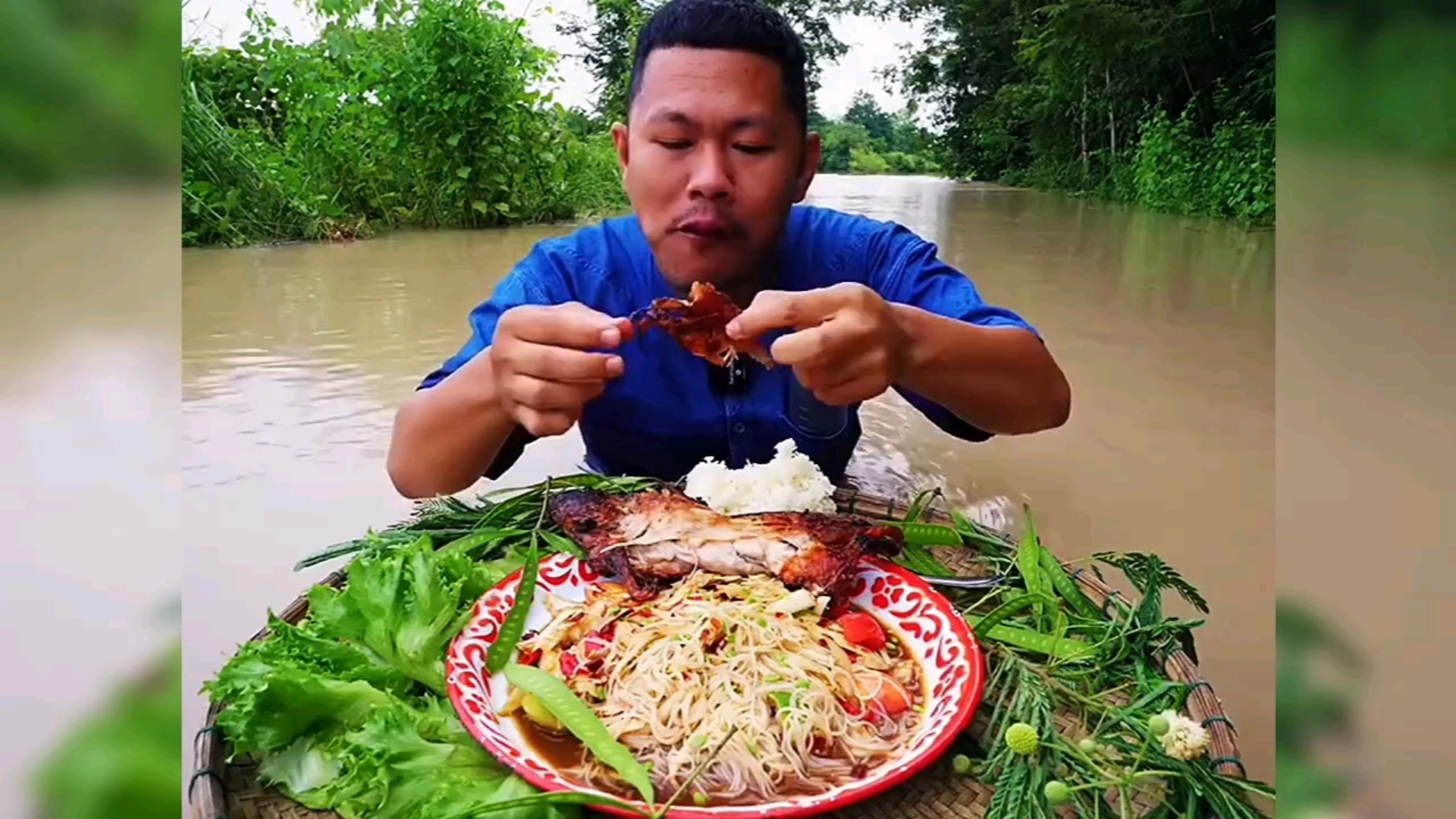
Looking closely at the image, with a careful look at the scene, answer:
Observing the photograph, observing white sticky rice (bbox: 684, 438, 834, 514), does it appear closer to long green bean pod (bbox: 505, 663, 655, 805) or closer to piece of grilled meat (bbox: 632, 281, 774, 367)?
piece of grilled meat (bbox: 632, 281, 774, 367)

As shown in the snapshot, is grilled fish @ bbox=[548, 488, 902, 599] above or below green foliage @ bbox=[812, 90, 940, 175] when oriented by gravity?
below

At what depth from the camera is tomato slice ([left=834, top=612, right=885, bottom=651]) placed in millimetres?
986

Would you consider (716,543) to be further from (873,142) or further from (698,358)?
(873,142)

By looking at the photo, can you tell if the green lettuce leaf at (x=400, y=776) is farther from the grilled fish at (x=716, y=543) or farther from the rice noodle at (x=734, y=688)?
the grilled fish at (x=716, y=543)

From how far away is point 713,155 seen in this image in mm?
1214

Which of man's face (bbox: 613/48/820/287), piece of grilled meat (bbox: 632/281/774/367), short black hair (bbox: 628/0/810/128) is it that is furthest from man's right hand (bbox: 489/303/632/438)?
short black hair (bbox: 628/0/810/128)

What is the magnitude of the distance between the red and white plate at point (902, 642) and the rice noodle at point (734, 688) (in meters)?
0.03

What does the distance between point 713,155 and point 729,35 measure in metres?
0.14

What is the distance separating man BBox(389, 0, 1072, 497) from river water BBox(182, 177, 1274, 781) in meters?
0.06
